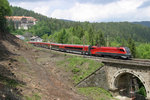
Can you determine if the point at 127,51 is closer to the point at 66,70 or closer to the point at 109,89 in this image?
the point at 109,89

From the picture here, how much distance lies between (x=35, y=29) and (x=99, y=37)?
10785 centimetres

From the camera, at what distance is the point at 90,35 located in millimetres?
90438

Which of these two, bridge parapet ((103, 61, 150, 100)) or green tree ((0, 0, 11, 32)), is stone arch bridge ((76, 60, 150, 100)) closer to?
bridge parapet ((103, 61, 150, 100))

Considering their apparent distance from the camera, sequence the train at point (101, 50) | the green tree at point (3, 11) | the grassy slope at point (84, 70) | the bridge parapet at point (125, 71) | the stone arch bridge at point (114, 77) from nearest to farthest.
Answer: the bridge parapet at point (125, 71), the grassy slope at point (84, 70), the stone arch bridge at point (114, 77), the train at point (101, 50), the green tree at point (3, 11)

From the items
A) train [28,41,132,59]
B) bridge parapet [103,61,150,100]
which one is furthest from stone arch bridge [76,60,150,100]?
train [28,41,132,59]

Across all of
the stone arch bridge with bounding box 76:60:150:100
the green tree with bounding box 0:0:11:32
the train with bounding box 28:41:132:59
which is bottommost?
the stone arch bridge with bounding box 76:60:150:100

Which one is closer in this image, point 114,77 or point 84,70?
point 114,77

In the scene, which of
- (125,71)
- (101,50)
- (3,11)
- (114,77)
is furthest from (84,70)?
(3,11)

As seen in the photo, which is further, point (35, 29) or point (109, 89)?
point (35, 29)

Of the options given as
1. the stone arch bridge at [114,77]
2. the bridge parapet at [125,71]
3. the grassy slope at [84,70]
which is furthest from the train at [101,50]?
the grassy slope at [84,70]

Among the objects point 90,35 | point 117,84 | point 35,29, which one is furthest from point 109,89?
point 35,29

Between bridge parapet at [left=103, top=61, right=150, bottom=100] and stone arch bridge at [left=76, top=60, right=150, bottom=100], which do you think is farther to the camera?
stone arch bridge at [left=76, top=60, right=150, bottom=100]

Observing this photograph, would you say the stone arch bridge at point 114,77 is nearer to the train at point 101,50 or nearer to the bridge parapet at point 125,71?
the bridge parapet at point 125,71

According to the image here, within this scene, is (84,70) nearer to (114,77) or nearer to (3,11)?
(114,77)
